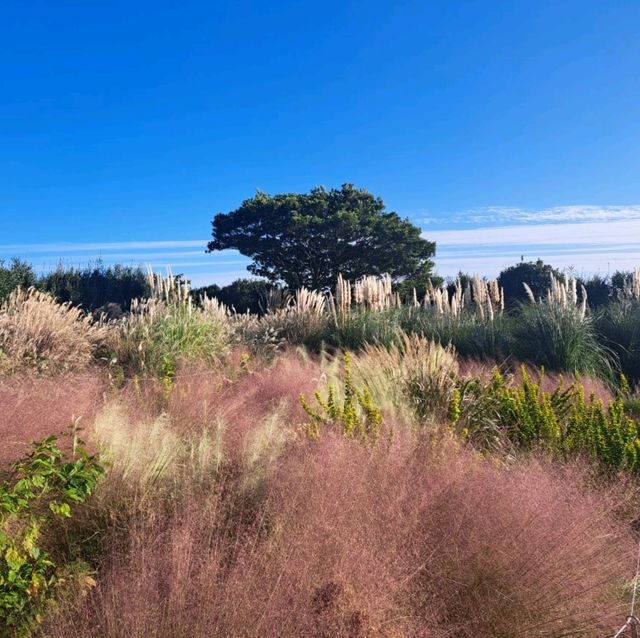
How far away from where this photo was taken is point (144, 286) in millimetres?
23656

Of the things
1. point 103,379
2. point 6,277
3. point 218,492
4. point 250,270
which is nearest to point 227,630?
point 218,492

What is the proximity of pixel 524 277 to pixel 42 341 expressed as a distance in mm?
22166

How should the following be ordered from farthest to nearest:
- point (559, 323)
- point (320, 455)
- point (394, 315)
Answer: point (394, 315), point (559, 323), point (320, 455)

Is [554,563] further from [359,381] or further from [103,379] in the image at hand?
[103,379]

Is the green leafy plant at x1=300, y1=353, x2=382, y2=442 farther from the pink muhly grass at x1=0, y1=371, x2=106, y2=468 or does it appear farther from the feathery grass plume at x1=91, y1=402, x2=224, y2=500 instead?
the pink muhly grass at x1=0, y1=371, x2=106, y2=468

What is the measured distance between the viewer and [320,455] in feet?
10.2

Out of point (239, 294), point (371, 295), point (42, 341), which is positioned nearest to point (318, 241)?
point (239, 294)

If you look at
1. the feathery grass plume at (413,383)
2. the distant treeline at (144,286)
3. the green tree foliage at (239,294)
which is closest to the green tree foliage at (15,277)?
the distant treeline at (144,286)

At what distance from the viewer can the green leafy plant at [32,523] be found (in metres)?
2.41

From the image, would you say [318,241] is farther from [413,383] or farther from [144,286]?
[413,383]

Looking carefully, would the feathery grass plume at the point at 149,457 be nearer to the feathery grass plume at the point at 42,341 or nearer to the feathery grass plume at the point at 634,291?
the feathery grass plume at the point at 42,341

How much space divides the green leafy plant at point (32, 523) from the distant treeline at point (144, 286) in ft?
57.1

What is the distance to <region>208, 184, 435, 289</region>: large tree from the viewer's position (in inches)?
1136

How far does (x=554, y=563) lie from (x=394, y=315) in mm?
9580
